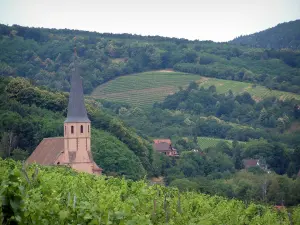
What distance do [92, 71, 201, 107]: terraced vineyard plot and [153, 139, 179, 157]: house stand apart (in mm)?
28791

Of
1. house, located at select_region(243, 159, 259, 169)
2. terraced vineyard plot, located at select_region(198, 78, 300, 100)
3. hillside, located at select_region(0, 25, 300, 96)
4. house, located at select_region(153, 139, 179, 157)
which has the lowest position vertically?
house, located at select_region(243, 159, 259, 169)

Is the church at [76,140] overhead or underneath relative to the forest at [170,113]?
A: overhead

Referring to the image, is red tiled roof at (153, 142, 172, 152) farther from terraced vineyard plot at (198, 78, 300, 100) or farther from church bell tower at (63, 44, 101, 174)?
terraced vineyard plot at (198, 78, 300, 100)

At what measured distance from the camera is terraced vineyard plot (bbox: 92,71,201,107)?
121 meters

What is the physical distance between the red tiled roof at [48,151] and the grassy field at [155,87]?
64.2m

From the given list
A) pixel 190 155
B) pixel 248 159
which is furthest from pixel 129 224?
pixel 248 159

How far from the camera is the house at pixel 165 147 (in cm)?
8446

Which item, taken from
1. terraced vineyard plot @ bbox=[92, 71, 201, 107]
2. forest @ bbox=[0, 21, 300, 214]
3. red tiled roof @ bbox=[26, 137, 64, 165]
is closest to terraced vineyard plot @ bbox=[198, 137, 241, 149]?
forest @ bbox=[0, 21, 300, 214]

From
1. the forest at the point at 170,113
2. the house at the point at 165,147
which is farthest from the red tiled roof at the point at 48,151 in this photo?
the house at the point at 165,147

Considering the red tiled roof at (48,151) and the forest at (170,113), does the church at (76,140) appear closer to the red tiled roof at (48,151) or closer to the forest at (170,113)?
the red tiled roof at (48,151)

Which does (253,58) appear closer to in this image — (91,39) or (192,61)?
(192,61)

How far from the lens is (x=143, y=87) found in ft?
416

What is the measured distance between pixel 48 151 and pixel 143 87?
75.5 meters

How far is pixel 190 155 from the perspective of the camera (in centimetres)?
7912
